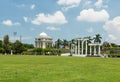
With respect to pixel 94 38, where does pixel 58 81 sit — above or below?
below

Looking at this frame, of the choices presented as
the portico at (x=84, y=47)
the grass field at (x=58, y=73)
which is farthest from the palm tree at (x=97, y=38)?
the grass field at (x=58, y=73)

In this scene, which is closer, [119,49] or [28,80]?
[28,80]

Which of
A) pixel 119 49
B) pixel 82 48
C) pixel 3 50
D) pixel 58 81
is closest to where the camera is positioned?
pixel 58 81

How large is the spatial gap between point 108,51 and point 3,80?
13972cm

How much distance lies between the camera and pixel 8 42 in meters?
175

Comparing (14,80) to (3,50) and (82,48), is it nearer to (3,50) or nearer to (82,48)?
(82,48)

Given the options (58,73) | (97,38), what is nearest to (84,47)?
(97,38)

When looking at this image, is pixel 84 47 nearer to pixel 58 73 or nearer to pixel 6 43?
pixel 6 43

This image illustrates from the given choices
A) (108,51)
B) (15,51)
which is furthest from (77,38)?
(15,51)

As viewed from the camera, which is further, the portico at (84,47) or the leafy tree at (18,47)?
the leafy tree at (18,47)

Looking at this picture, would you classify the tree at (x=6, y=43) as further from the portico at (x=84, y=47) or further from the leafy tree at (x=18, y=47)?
the portico at (x=84, y=47)

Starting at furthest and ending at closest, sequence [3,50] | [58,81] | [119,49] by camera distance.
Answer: [3,50] → [119,49] → [58,81]

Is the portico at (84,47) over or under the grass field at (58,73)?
over

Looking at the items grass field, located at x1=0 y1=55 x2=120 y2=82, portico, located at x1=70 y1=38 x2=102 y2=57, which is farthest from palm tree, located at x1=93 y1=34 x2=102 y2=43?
grass field, located at x1=0 y1=55 x2=120 y2=82
